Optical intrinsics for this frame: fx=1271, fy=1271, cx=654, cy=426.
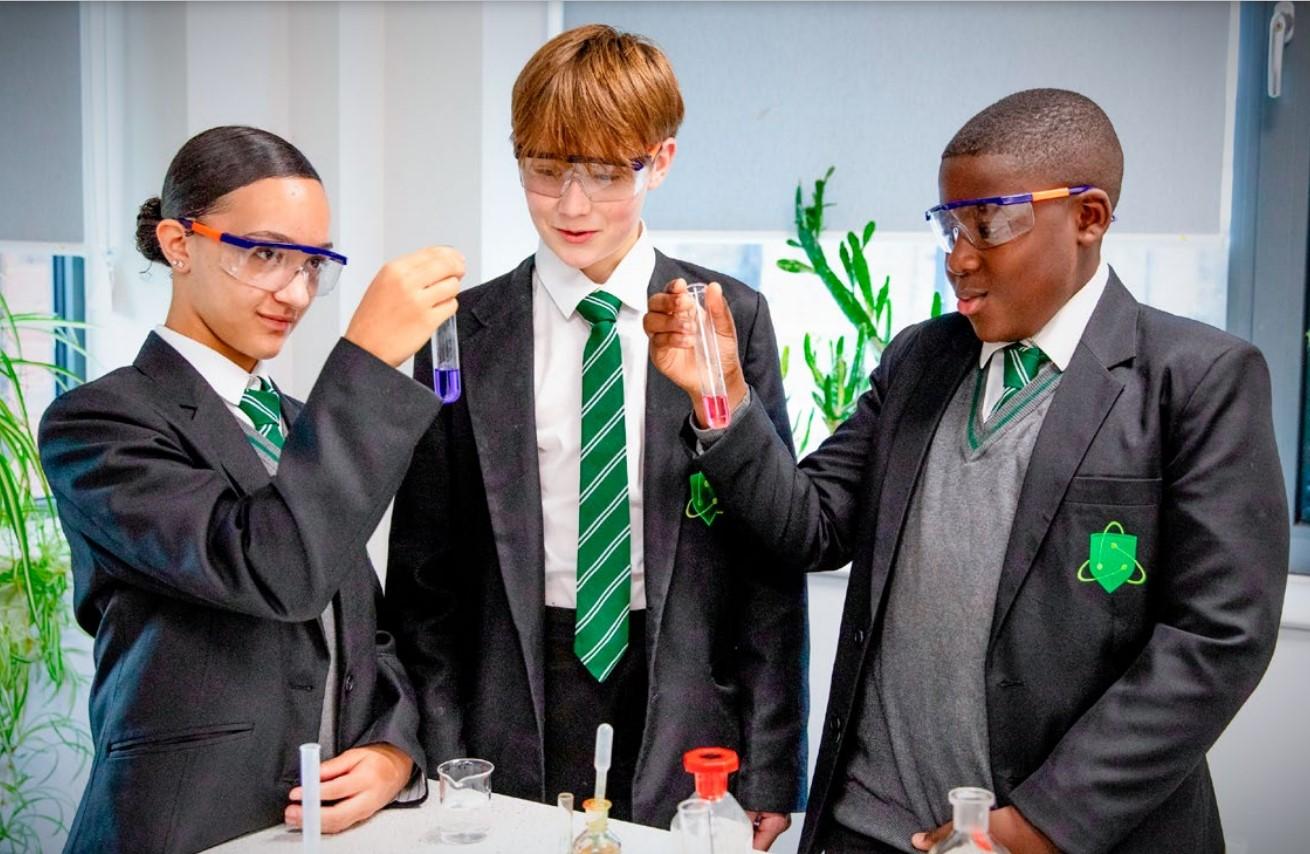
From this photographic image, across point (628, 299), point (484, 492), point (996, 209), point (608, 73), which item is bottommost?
point (484, 492)

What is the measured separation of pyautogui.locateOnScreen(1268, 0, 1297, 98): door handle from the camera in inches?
110

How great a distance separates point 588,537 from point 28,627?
1.62 m

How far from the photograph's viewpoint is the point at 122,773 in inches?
54.8

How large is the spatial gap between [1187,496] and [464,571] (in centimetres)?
96

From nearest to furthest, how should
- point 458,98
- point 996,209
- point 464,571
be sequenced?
point 996,209 < point 464,571 < point 458,98

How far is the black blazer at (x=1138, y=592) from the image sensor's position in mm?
1448

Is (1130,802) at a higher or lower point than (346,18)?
lower

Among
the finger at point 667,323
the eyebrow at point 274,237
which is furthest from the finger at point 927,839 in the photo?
the eyebrow at point 274,237

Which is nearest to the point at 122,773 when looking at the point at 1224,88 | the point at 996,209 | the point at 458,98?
the point at 996,209

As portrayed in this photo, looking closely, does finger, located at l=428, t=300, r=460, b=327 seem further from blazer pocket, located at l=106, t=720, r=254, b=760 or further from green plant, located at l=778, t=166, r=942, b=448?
green plant, located at l=778, t=166, r=942, b=448

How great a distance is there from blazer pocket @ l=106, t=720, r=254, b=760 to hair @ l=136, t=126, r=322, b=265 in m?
0.61

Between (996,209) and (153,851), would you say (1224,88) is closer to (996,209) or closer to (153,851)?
(996,209)

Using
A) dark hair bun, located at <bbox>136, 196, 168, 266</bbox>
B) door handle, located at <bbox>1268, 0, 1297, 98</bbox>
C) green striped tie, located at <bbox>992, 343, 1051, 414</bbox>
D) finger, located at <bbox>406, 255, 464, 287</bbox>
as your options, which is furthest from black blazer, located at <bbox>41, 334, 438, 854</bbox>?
door handle, located at <bbox>1268, 0, 1297, 98</bbox>

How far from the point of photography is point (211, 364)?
1.53m
